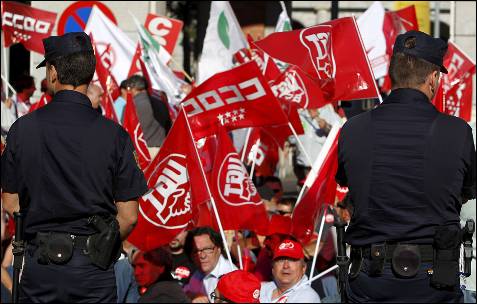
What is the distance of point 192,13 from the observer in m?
34.8

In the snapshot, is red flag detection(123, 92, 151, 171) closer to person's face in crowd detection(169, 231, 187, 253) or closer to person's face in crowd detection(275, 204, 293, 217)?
person's face in crowd detection(169, 231, 187, 253)

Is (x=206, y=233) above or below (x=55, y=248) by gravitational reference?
below

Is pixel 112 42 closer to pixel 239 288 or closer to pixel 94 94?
pixel 94 94

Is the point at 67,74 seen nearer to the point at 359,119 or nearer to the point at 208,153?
the point at 359,119

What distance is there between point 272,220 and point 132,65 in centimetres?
409

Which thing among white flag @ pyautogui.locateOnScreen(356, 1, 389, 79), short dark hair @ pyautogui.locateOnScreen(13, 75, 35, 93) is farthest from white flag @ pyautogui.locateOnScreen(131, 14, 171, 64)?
white flag @ pyautogui.locateOnScreen(356, 1, 389, 79)

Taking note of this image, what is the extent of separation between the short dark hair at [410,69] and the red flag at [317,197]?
3.25m

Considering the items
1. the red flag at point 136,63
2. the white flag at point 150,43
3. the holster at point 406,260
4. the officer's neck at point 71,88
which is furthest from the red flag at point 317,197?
the white flag at point 150,43

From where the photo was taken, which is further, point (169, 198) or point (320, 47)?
point (320, 47)

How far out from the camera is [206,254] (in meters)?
9.59

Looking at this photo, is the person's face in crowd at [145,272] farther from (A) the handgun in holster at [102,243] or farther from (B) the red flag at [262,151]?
(A) the handgun in holster at [102,243]

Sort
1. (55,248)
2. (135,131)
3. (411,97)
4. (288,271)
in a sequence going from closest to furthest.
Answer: (411,97)
(55,248)
(288,271)
(135,131)

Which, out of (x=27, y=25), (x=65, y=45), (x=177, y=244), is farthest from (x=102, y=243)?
(x=27, y=25)

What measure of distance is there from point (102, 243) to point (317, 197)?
131 inches
